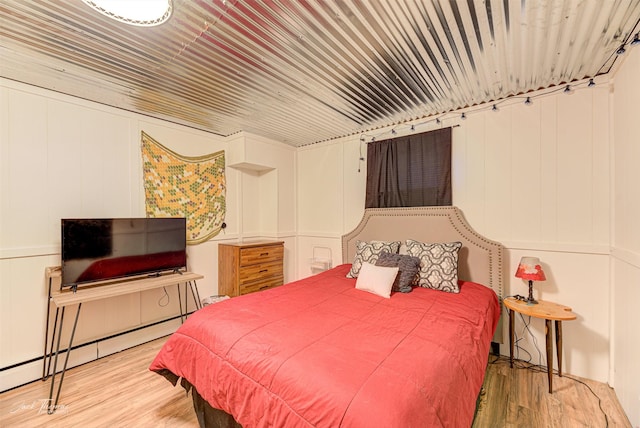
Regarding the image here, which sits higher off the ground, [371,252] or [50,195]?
[50,195]

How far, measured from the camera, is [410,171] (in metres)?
3.10

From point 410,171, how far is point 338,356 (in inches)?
94.9

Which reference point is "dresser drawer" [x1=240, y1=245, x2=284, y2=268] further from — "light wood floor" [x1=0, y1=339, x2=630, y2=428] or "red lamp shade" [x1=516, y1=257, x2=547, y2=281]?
"red lamp shade" [x1=516, y1=257, x2=547, y2=281]

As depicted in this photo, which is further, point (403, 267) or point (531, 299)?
point (403, 267)

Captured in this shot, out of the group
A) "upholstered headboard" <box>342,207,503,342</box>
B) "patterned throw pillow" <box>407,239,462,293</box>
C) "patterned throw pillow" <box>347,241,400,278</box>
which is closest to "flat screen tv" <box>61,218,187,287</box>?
"patterned throw pillow" <box>347,241,400,278</box>

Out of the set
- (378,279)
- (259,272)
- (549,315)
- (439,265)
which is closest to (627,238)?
(549,315)

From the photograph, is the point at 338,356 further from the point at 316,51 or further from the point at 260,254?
the point at 260,254

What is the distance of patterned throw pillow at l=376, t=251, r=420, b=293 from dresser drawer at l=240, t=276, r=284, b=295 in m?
1.82

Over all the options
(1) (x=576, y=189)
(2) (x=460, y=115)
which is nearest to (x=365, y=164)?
Answer: (2) (x=460, y=115)

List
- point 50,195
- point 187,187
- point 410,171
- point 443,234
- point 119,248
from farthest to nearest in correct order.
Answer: point 187,187 < point 410,171 < point 443,234 < point 119,248 < point 50,195

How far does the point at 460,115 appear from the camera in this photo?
2.82m

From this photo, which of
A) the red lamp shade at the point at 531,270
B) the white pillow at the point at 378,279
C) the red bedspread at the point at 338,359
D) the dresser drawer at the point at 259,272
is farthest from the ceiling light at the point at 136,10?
the red lamp shade at the point at 531,270

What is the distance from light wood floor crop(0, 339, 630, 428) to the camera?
1.74m

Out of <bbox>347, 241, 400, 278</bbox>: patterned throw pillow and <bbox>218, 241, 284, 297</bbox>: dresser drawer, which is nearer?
<bbox>347, 241, 400, 278</bbox>: patterned throw pillow
